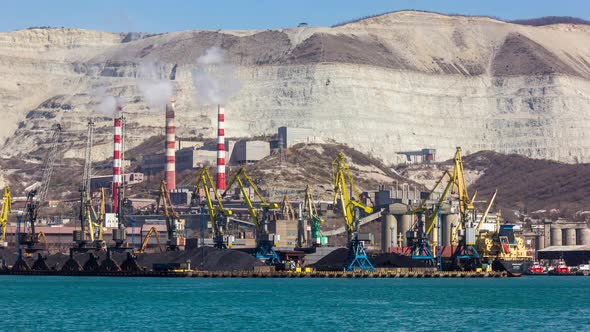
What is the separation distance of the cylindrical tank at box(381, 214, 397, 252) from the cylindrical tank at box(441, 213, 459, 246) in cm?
651

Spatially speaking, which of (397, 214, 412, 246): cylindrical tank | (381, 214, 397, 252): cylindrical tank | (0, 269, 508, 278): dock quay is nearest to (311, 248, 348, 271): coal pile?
(0, 269, 508, 278): dock quay

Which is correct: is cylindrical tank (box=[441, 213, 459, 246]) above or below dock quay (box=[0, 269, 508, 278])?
above

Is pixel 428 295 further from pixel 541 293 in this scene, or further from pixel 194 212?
pixel 194 212

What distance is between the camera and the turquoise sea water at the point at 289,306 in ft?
250

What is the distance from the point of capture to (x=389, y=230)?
18125cm

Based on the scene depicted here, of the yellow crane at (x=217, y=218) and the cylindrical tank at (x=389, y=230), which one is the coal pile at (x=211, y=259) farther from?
the cylindrical tank at (x=389, y=230)

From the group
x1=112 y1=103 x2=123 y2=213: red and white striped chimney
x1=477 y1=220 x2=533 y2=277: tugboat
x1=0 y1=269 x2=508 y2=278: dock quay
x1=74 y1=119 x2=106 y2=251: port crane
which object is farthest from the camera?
x1=112 y1=103 x2=123 y2=213: red and white striped chimney

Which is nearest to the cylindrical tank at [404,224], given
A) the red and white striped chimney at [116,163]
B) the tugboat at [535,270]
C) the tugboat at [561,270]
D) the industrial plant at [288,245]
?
the industrial plant at [288,245]

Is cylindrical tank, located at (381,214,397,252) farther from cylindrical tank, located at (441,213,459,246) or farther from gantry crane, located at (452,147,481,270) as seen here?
gantry crane, located at (452,147,481,270)

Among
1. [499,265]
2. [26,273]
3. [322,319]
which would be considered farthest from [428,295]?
[26,273]

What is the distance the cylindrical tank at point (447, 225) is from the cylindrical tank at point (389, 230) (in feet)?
21.4

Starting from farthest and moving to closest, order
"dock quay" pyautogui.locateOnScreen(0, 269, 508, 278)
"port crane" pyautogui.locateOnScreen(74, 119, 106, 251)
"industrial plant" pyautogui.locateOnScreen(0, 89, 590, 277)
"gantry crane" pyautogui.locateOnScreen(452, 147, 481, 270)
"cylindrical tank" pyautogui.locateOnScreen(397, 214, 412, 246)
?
"cylindrical tank" pyautogui.locateOnScreen(397, 214, 412, 246) < "port crane" pyautogui.locateOnScreen(74, 119, 106, 251) < "gantry crane" pyautogui.locateOnScreen(452, 147, 481, 270) < "industrial plant" pyautogui.locateOnScreen(0, 89, 590, 277) < "dock quay" pyautogui.locateOnScreen(0, 269, 508, 278)

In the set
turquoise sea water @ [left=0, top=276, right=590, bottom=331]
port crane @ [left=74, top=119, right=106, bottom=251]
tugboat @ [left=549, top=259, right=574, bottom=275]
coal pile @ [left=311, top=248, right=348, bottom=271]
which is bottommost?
turquoise sea water @ [left=0, top=276, right=590, bottom=331]

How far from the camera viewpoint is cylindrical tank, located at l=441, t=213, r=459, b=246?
182000mm
